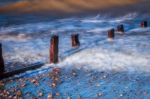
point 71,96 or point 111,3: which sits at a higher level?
point 111,3

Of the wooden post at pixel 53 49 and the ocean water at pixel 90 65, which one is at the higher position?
the wooden post at pixel 53 49

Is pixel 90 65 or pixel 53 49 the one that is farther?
pixel 53 49

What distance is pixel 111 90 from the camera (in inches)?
357

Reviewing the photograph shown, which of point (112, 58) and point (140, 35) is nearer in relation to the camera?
point (112, 58)

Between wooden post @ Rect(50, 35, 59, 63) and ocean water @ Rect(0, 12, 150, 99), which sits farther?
wooden post @ Rect(50, 35, 59, 63)

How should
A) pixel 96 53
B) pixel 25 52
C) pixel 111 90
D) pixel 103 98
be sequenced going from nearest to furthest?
pixel 103 98 < pixel 111 90 < pixel 96 53 < pixel 25 52

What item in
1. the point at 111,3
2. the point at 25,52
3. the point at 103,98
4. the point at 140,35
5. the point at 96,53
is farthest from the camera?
the point at 111,3

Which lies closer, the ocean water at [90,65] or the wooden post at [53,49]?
the ocean water at [90,65]

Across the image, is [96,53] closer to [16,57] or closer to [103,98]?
[16,57]

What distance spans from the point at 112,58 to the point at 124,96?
13.2ft

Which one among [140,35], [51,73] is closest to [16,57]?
[51,73]

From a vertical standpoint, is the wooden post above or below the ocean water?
above

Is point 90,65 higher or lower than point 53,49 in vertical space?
lower

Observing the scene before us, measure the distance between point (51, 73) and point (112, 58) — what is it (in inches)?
112
